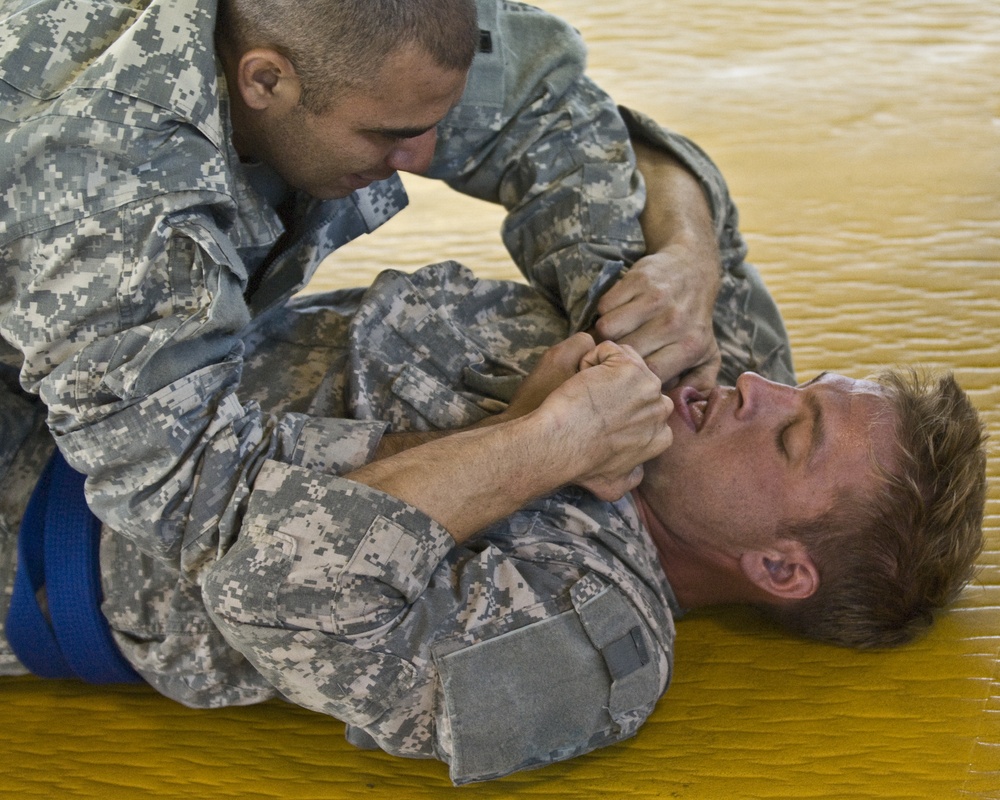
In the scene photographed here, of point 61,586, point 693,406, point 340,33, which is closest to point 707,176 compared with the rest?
point 693,406

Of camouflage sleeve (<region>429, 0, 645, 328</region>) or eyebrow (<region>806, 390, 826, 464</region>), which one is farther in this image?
camouflage sleeve (<region>429, 0, 645, 328</region>)

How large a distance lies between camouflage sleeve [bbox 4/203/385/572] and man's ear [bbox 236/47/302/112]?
0.68 feet

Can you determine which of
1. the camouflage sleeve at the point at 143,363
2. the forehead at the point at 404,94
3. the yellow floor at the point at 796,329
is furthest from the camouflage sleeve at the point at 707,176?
the camouflage sleeve at the point at 143,363

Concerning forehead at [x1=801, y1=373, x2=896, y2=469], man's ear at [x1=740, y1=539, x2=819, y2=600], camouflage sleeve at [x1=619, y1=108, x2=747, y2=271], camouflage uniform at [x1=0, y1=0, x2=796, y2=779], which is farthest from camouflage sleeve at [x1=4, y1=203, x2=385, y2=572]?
camouflage sleeve at [x1=619, y1=108, x2=747, y2=271]

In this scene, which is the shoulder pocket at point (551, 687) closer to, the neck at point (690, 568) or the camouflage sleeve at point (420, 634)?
the camouflage sleeve at point (420, 634)

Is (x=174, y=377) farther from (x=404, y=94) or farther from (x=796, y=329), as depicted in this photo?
(x=796, y=329)

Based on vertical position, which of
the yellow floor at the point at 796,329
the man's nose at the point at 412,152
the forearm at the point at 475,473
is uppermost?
the man's nose at the point at 412,152

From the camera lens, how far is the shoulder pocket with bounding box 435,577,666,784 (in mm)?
1743

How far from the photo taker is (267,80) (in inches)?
71.9

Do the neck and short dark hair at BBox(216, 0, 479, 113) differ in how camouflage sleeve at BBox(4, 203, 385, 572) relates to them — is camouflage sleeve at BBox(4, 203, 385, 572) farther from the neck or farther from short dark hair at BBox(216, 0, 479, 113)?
the neck

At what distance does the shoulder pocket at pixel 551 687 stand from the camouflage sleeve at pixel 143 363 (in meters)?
0.40

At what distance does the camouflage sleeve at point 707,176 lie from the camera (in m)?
2.48

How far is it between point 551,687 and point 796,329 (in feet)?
4.50

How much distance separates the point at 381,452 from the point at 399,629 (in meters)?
0.34
